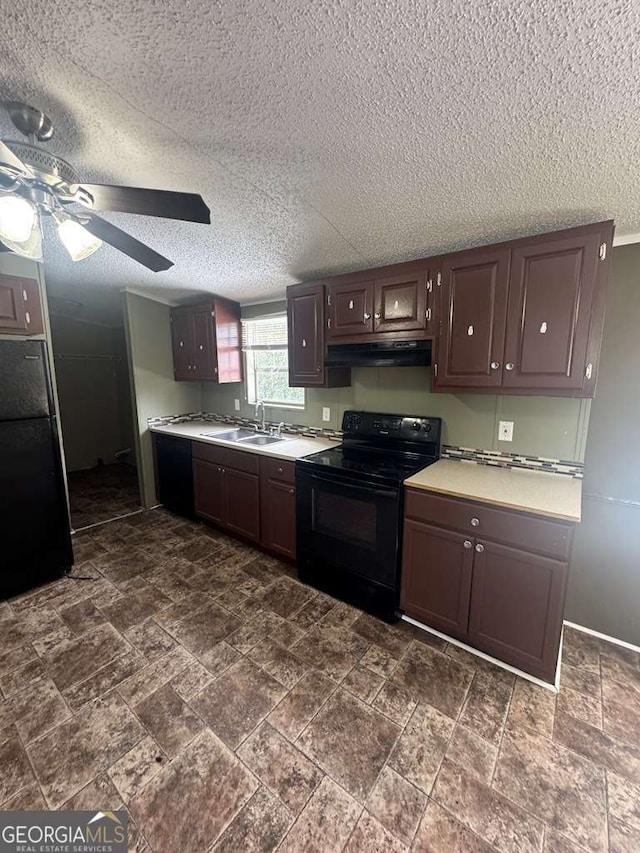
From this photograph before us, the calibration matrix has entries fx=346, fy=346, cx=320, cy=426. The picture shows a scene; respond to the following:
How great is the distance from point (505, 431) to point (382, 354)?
921 mm

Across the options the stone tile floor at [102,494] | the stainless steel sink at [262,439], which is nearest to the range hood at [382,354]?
the stainless steel sink at [262,439]

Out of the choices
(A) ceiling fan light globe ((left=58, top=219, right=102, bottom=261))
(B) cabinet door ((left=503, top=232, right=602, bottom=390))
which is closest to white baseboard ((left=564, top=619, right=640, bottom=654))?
(B) cabinet door ((left=503, top=232, right=602, bottom=390))

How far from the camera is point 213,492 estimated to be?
3.21m

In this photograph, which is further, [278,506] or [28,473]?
[278,506]

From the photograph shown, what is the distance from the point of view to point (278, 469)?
2.66 metres

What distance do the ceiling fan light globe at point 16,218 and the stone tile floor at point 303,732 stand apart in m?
2.01

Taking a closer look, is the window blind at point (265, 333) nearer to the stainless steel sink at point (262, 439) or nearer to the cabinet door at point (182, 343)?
the cabinet door at point (182, 343)

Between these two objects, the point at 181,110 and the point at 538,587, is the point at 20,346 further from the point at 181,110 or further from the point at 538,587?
the point at 538,587

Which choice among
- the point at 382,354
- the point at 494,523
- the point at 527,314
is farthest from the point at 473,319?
the point at 494,523

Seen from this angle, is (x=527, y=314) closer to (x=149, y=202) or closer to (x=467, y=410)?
(x=467, y=410)

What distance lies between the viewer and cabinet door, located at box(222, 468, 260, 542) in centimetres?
288

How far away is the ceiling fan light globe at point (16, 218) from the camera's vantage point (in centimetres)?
115

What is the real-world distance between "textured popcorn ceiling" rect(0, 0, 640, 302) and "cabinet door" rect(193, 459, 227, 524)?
209cm

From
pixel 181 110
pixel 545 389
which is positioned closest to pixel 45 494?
pixel 181 110
